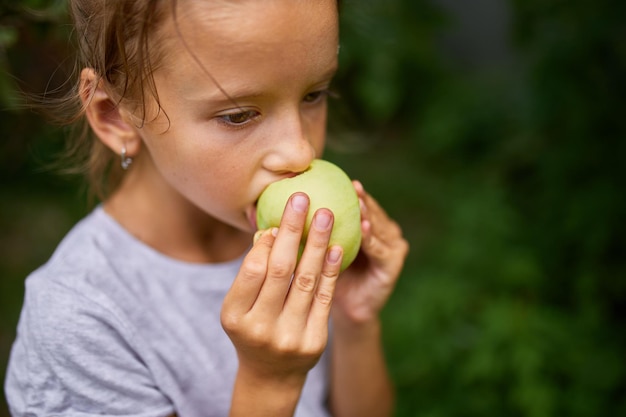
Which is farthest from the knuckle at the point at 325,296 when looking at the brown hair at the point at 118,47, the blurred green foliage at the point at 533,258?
the blurred green foliage at the point at 533,258

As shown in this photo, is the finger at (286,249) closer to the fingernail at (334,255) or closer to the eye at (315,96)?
the fingernail at (334,255)

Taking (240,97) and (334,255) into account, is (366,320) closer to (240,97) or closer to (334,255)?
(334,255)

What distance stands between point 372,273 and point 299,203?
1.76ft

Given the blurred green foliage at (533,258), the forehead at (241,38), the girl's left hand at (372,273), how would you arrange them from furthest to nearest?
the blurred green foliage at (533,258) → the girl's left hand at (372,273) → the forehead at (241,38)

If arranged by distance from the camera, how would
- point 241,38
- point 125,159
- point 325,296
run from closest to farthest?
point 241,38, point 325,296, point 125,159

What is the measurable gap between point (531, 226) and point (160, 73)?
2153 mm

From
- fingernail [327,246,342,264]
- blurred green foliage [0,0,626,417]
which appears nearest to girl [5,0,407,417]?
fingernail [327,246,342,264]

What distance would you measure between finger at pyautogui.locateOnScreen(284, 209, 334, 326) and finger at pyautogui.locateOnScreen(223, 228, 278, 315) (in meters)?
0.07

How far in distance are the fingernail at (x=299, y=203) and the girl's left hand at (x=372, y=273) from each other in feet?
1.29

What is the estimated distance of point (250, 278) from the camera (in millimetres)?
1304

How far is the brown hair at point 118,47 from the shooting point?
1.32 meters

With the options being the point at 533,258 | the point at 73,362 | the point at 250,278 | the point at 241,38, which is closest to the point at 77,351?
the point at 73,362

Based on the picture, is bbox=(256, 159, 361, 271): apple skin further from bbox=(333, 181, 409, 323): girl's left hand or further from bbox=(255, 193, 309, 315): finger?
bbox=(333, 181, 409, 323): girl's left hand

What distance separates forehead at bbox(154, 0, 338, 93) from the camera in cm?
126
